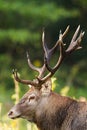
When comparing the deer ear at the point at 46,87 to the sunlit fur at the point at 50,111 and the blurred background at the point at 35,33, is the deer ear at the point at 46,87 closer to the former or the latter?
the sunlit fur at the point at 50,111

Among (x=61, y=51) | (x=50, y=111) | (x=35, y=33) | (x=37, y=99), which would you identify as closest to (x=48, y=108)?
(x=50, y=111)

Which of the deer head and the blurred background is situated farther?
the blurred background

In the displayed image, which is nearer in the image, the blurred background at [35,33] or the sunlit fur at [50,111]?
the sunlit fur at [50,111]

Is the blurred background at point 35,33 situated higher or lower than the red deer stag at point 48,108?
lower

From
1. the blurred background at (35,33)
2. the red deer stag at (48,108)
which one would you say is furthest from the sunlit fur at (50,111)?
the blurred background at (35,33)

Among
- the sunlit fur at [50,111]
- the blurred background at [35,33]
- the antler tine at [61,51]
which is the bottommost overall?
the blurred background at [35,33]

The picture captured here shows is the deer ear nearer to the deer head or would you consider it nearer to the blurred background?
the deer head

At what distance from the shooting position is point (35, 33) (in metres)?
23.2

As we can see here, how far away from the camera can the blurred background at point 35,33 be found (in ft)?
73.9

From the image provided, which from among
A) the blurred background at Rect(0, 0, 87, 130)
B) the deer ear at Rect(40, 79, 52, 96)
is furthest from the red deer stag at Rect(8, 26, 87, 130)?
the blurred background at Rect(0, 0, 87, 130)

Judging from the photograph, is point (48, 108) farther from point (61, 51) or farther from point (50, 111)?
point (61, 51)

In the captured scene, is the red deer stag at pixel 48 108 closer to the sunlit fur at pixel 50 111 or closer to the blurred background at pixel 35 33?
the sunlit fur at pixel 50 111

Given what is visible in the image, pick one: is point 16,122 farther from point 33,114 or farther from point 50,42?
point 50,42

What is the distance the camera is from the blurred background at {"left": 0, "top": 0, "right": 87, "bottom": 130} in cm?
2253
